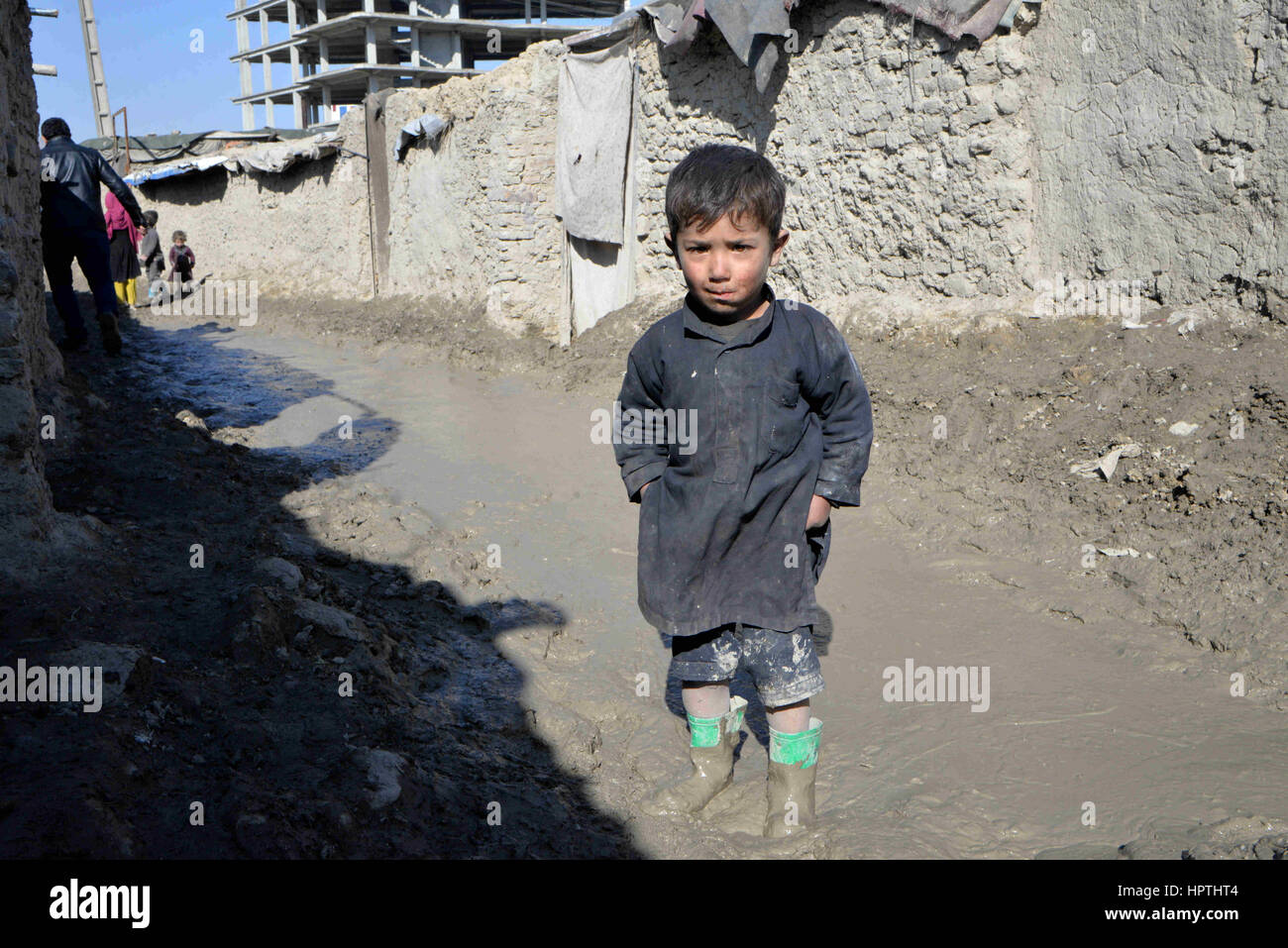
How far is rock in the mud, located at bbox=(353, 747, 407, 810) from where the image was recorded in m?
2.12

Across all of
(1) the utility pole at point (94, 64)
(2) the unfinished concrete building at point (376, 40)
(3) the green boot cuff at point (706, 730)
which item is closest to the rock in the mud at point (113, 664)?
(3) the green boot cuff at point (706, 730)

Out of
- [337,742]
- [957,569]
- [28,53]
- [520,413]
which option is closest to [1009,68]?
[957,569]

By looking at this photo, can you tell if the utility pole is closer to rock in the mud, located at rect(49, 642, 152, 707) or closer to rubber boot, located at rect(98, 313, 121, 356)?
rubber boot, located at rect(98, 313, 121, 356)

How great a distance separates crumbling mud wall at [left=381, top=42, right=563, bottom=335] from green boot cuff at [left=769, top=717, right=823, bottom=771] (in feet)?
26.0

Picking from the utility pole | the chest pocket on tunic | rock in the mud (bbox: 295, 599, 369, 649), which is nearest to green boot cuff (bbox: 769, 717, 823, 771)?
the chest pocket on tunic

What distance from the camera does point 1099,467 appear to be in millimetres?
4301

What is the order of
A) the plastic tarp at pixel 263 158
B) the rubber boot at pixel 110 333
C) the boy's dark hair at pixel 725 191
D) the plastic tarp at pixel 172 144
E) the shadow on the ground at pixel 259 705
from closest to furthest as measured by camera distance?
the shadow on the ground at pixel 259 705, the boy's dark hair at pixel 725 191, the rubber boot at pixel 110 333, the plastic tarp at pixel 263 158, the plastic tarp at pixel 172 144

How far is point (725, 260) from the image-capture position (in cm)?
202

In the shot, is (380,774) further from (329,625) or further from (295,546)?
(295,546)

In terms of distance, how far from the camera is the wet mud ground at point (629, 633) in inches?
84.3

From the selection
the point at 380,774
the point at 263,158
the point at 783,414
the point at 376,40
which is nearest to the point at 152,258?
the point at 263,158

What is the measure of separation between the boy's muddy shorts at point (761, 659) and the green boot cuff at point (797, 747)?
9cm

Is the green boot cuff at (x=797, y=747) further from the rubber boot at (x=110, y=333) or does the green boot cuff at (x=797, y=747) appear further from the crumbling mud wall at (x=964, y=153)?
the rubber boot at (x=110, y=333)

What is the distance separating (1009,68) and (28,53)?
641 cm
